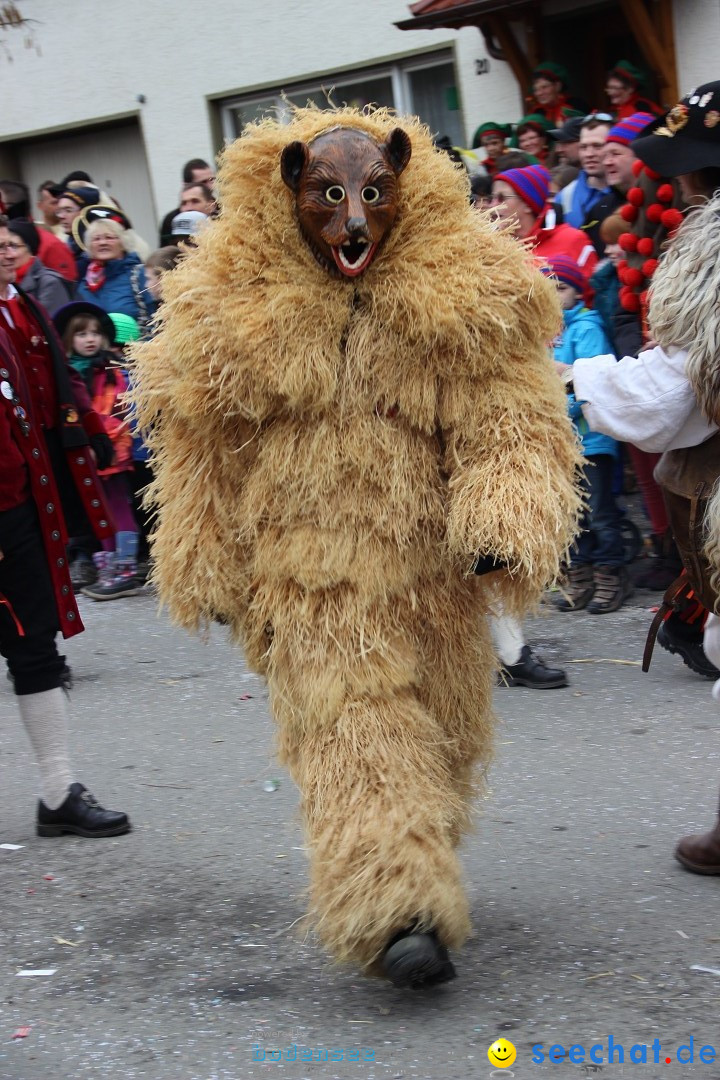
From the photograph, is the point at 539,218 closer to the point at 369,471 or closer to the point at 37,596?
the point at 37,596

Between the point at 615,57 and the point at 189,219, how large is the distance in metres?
4.25

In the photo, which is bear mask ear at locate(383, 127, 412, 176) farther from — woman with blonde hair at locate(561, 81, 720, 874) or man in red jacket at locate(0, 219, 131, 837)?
man in red jacket at locate(0, 219, 131, 837)

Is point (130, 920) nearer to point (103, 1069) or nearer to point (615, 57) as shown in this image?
point (103, 1069)

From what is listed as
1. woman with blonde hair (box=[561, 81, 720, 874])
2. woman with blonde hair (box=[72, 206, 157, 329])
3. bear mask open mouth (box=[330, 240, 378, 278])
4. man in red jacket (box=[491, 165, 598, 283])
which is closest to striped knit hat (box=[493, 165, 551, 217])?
man in red jacket (box=[491, 165, 598, 283])

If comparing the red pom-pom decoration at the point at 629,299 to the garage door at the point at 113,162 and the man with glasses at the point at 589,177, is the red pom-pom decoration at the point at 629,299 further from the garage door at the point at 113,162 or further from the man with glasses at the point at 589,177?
the garage door at the point at 113,162

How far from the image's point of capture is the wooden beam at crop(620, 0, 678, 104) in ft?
31.2

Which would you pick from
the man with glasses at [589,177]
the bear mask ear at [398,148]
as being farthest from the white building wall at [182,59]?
the bear mask ear at [398,148]

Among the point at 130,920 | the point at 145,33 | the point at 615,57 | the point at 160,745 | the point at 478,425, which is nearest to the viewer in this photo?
the point at 478,425

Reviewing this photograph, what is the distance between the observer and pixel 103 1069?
3.00 m

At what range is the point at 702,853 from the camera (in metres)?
3.75

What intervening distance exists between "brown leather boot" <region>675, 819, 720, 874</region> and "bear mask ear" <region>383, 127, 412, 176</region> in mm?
2001

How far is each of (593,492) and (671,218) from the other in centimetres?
161

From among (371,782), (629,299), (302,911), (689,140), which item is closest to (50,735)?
(302,911)

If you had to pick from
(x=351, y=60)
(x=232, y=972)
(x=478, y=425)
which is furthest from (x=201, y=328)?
(x=351, y=60)
